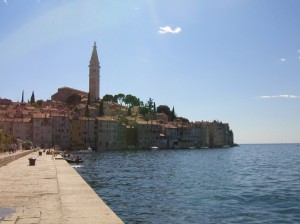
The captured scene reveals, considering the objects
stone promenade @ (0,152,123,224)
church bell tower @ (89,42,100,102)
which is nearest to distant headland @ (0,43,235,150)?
church bell tower @ (89,42,100,102)

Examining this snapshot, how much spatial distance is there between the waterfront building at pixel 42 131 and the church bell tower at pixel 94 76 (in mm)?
39290

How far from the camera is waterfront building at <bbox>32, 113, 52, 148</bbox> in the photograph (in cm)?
10088

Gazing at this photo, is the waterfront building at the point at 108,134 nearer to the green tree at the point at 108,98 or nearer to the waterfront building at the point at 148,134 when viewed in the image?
the waterfront building at the point at 148,134

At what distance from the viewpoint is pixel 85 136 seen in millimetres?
112188

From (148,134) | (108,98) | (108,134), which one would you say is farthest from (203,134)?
(108,134)

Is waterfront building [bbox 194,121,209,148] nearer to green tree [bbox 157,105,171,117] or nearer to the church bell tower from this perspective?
green tree [bbox 157,105,171,117]

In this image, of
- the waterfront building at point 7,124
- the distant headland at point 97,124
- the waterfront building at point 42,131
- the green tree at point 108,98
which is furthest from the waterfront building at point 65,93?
the waterfront building at point 7,124

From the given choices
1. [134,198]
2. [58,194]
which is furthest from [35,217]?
[134,198]

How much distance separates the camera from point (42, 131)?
10144cm

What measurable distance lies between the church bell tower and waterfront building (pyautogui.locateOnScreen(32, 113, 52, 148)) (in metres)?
39.3

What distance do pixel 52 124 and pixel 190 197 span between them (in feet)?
296

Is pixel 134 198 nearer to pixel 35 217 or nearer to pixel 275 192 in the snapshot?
pixel 275 192

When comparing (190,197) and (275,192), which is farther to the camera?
(275,192)

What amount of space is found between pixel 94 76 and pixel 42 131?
45376 millimetres
